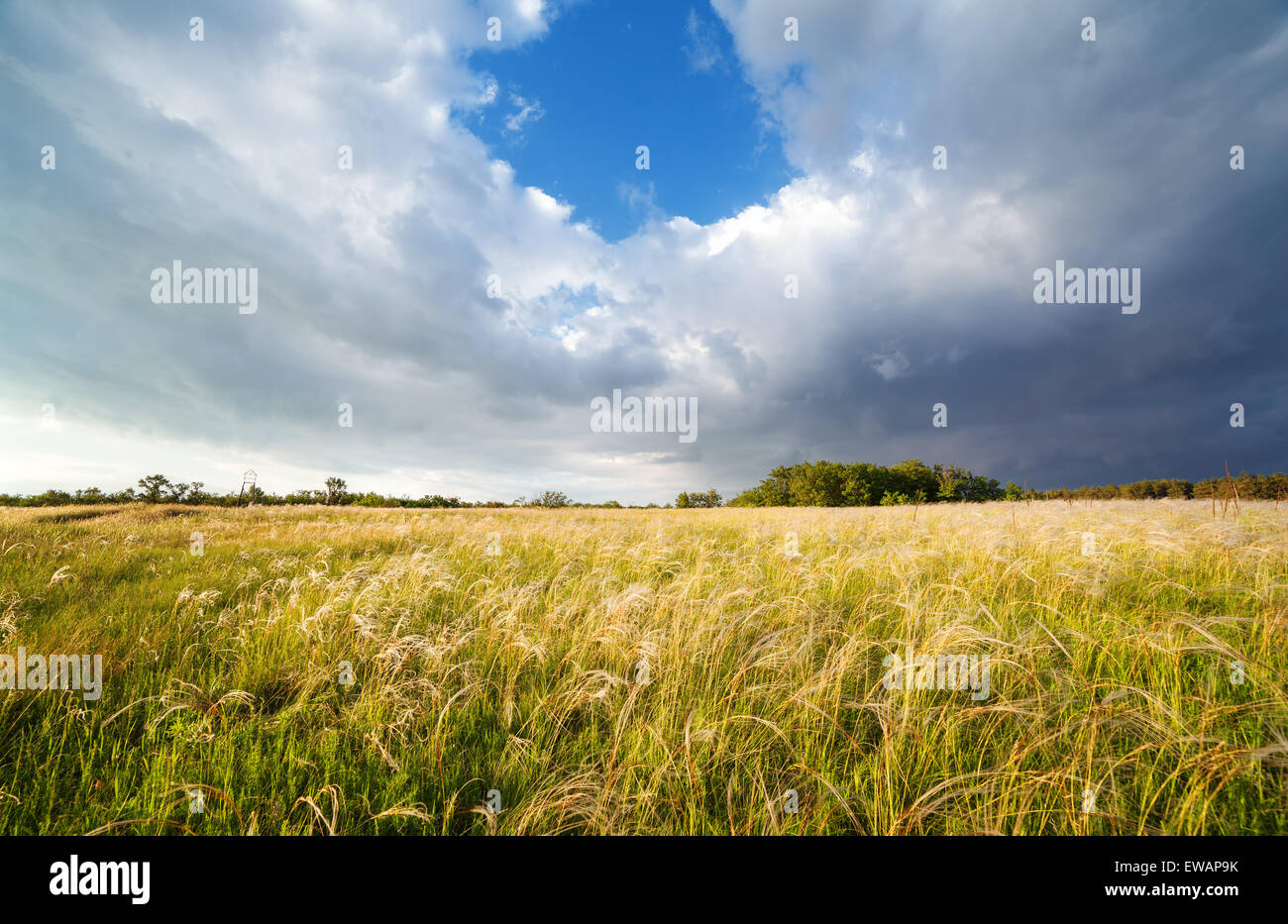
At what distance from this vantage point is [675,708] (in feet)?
9.43

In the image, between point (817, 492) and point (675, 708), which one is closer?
point (675, 708)

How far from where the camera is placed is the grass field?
82.5 inches

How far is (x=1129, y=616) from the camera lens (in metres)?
3.87

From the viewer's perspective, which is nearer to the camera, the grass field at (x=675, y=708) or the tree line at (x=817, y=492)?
the grass field at (x=675, y=708)

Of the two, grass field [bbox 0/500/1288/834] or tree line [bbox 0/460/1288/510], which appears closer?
grass field [bbox 0/500/1288/834]

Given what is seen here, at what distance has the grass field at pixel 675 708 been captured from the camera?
6.88 ft
